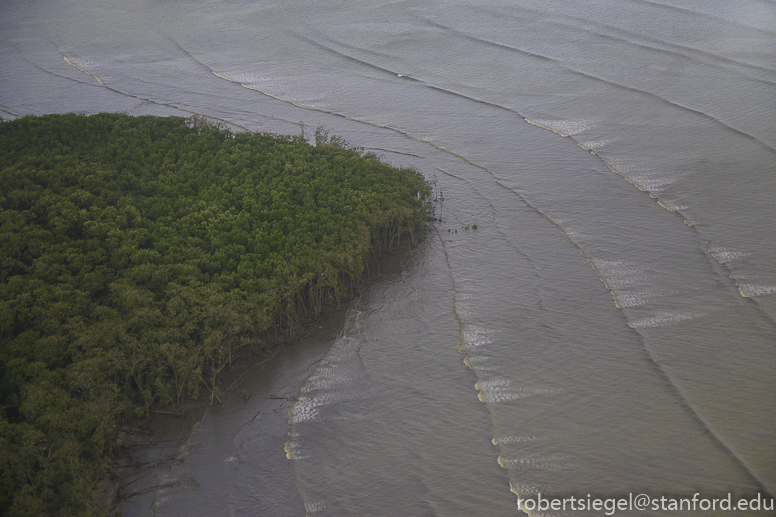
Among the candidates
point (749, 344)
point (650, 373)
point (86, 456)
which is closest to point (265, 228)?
point (86, 456)

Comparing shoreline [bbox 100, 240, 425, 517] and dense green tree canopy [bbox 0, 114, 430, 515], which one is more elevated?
dense green tree canopy [bbox 0, 114, 430, 515]

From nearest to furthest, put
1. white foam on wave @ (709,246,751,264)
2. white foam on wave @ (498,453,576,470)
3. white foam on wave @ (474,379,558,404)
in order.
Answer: white foam on wave @ (498,453,576,470), white foam on wave @ (474,379,558,404), white foam on wave @ (709,246,751,264)

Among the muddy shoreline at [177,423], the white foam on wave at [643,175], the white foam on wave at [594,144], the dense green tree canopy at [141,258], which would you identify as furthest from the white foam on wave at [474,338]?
the white foam on wave at [594,144]

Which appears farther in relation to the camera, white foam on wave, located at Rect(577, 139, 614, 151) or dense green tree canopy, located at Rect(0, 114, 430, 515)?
white foam on wave, located at Rect(577, 139, 614, 151)

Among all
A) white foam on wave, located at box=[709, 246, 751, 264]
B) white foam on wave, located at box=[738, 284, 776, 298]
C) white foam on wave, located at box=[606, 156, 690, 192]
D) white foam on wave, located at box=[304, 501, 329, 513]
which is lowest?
white foam on wave, located at box=[304, 501, 329, 513]

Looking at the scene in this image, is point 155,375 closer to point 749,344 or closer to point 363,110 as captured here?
point 749,344

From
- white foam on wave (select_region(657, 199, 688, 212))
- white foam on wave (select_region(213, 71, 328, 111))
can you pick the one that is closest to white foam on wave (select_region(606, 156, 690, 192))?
white foam on wave (select_region(657, 199, 688, 212))

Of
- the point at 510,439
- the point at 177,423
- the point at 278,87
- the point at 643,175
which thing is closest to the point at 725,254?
the point at 643,175

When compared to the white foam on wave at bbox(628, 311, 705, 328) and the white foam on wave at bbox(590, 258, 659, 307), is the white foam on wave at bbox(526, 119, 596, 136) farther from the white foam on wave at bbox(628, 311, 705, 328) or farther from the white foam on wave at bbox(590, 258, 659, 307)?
the white foam on wave at bbox(628, 311, 705, 328)

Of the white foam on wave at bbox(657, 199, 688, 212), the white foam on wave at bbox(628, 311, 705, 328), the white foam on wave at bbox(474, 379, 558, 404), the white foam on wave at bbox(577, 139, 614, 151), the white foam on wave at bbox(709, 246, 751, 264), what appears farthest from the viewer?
the white foam on wave at bbox(577, 139, 614, 151)
